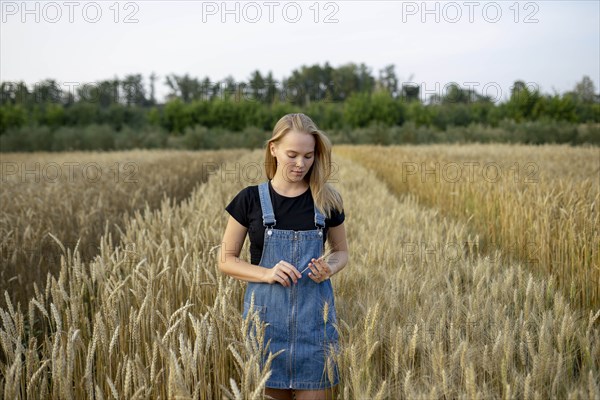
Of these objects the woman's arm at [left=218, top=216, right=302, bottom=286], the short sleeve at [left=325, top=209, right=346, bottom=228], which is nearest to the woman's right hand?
the woman's arm at [left=218, top=216, right=302, bottom=286]

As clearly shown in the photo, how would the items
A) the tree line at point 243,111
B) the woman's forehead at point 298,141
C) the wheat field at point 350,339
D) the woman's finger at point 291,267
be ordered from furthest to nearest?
1. the tree line at point 243,111
2. the woman's forehead at point 298,141
3. the woman's finger at point 291,267
4. the wheat field at point 350,339

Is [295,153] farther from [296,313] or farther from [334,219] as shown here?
[296,313]

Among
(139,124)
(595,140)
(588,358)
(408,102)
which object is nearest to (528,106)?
(595,140)

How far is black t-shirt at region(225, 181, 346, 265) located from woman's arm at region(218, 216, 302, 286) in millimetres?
43

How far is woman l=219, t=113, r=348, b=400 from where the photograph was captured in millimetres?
1619

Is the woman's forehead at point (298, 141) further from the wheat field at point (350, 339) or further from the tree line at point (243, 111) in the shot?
the tree line at point (243, 111)

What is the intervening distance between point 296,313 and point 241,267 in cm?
23

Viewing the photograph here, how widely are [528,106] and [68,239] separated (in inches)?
1311

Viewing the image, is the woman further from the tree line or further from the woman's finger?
the tree line

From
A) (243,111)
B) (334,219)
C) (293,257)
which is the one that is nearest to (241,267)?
(293,257)

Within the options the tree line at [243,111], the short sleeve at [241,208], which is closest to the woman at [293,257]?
the short sleeve at [241,208]

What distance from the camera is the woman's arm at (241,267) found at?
1561 mm

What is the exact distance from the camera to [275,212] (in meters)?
1.74

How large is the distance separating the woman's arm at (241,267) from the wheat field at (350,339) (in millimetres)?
66
